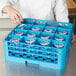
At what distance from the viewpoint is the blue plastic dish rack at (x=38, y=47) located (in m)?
0.93

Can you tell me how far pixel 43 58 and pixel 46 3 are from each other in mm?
579

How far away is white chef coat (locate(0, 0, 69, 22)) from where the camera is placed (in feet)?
4.58

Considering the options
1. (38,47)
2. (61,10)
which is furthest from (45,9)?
(38,47)

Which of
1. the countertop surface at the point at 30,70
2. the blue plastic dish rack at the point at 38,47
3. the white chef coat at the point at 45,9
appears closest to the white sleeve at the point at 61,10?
the white chef coat at the point at 45,9

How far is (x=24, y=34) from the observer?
1066 mm

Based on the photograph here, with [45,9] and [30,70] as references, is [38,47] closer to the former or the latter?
[30,70]

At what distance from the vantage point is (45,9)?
144 centimetres

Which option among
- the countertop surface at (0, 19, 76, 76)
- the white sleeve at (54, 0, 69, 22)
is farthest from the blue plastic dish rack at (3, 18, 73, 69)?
the white sleeve at (54, 0, 69, 22)

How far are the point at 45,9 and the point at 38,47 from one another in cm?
57

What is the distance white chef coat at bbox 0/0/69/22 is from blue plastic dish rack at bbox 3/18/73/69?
0.33 meters

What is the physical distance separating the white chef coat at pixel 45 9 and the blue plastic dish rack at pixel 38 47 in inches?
13.1

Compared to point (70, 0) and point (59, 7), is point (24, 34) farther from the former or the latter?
point (70, 0)

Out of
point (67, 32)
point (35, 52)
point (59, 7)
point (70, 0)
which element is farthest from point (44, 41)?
point (70, 0)

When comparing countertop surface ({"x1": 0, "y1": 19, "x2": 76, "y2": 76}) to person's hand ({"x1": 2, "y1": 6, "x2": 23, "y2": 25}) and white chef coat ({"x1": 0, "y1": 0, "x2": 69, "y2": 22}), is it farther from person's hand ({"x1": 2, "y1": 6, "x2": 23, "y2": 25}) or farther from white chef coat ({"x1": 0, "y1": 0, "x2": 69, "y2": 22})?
white chef coat ({"x1": 0, "y1": 0, "x2": 69, "y2": 22})
